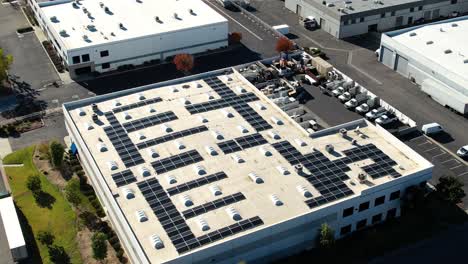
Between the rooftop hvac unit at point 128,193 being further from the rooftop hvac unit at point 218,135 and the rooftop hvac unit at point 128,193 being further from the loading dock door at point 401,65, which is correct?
the loading dock door at point 401,65

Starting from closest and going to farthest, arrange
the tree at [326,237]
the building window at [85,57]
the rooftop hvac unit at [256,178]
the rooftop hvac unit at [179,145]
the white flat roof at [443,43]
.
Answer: the tree at [326,237] < the rooftop hvac unit at [256,178] < the rooftop hvac unit at [179,145] < the white flat roof at [443,43] < the building window at [85,57]

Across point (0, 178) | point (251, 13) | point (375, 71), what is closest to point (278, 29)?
point (251, 13)

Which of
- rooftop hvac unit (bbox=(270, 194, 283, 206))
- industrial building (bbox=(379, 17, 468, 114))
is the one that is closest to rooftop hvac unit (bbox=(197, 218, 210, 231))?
rooftop hvac unit (bbox=(270, 194, 283, 206))

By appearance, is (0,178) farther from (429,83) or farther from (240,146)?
(429,83)

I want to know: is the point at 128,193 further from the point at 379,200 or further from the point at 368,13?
the point at 368,13

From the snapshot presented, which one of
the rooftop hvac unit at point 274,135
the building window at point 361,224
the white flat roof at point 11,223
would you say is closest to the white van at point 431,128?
the building window at point 361,224

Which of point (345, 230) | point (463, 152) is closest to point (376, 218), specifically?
point (345, 230)
